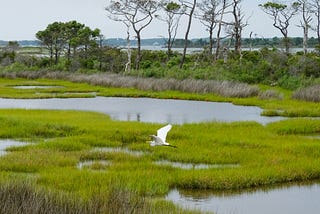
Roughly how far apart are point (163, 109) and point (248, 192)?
1362 centimetres

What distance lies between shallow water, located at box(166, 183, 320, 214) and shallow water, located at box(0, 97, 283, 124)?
931 centimetres

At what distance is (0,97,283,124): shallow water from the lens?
21147 mm

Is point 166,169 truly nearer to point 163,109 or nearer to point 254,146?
point 254,146

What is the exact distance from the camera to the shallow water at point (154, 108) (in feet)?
69.4

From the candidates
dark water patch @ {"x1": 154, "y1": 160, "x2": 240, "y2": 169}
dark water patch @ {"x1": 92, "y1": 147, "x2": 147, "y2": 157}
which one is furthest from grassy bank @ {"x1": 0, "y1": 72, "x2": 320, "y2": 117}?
dark water patch @ {"x1": 154, "y1": 160, "x2": 240, "y2": 169}

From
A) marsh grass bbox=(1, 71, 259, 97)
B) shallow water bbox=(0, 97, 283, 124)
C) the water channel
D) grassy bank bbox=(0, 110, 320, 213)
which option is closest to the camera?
grassy bank bbox=(0, 110, 320, 213)

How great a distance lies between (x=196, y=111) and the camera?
922 inches

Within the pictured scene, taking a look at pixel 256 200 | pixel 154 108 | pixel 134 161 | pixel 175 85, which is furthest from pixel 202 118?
pixel 175 85

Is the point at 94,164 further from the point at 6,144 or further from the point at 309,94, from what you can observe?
the point at 309,94

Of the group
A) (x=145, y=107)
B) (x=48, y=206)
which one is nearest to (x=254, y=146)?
(x=48, y=206)

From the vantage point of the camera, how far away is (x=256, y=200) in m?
10.3

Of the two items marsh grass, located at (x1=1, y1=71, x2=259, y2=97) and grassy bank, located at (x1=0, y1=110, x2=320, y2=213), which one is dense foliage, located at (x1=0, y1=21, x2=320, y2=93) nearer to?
marsh grass, located at (x1=1, y1=71, x2=259, y2=97)

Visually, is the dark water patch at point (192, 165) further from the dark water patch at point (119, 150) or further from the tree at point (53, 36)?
the tree at point (53, 36)

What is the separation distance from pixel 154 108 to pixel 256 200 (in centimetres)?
1448
